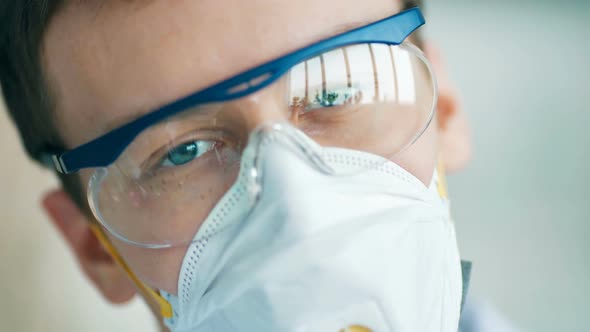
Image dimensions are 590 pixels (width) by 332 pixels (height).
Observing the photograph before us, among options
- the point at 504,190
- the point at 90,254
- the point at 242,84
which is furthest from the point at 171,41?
the point at 504,190

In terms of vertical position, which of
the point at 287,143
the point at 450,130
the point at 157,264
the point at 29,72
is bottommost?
the point at 450,130

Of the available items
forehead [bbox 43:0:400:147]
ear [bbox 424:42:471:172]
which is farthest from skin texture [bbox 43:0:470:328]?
ear [bbox 424:42:471:172]

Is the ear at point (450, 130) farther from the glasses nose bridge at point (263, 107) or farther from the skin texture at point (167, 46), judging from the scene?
the glasses nose bridge at point (263, 107)

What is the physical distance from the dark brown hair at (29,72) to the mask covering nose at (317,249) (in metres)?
0.33

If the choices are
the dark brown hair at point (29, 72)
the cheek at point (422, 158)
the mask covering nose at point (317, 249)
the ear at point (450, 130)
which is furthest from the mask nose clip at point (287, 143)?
the ear at point (450, 130)

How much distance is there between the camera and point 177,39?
30.0 inches

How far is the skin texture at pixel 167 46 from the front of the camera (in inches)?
30.0

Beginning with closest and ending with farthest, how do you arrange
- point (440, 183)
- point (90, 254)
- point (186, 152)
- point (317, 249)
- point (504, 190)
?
point (317, 249) < point (186, 152) < point (440, 183) < point (90, 254) < point (504, 190)

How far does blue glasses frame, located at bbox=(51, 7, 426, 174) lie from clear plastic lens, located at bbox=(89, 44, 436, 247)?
0.01 m

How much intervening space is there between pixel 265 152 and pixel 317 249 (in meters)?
0.14

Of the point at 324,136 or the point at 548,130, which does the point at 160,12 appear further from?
the point at 548,130

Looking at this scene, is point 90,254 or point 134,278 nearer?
point 134,278

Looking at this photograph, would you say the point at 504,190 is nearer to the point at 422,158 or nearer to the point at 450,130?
the point at 450,130

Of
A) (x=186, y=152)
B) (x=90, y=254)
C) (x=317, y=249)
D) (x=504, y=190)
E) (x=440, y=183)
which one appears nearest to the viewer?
(x=317, y=249)
